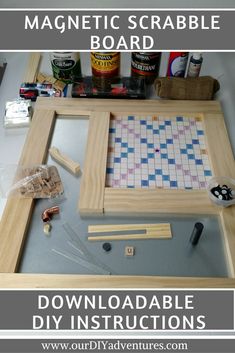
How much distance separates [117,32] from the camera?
0.96 metres

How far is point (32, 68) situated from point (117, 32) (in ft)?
0.98

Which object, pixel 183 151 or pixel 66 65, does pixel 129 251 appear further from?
pixel 66 65

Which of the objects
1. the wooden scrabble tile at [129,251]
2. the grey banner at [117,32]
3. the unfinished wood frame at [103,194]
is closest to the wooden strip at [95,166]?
the unfinished wood frame at [103,194]

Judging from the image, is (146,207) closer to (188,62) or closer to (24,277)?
(24,277)

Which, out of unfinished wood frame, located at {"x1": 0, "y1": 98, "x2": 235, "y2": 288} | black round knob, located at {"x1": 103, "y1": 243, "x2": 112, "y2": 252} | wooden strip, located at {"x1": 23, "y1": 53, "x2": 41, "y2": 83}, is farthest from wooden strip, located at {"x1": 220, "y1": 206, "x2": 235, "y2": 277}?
wooden strip, located at {"x1": 23, "y1": 53, "x2": 41, "y2": 83}

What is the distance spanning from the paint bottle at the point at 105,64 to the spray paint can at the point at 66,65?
0.17 ft

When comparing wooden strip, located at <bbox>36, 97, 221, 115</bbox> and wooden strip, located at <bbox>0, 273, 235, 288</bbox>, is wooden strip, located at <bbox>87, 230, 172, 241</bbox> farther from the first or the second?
wooden strip, located at <bbox>36, 97, 221, 115</bbox>

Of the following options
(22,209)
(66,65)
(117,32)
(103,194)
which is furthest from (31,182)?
(117,32)

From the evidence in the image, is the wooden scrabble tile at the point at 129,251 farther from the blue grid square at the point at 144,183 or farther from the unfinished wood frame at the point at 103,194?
the blue grid square at the point at 144,183

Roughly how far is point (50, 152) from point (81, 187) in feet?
0.49

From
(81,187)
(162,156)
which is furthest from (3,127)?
(162,156)

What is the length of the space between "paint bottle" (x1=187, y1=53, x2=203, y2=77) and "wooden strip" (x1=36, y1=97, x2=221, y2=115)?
0.09 m

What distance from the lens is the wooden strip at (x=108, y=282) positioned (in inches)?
24.4

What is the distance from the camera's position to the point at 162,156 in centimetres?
84
